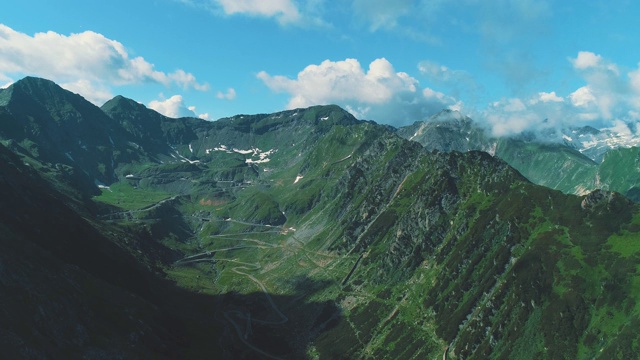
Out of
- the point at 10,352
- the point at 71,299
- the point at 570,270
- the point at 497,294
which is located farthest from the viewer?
the point at 497,294

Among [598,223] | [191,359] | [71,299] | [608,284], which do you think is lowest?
[191,359]

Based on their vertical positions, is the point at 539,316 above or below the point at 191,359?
above

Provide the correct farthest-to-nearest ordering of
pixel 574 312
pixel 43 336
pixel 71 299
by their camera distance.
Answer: pixel 574 312 < pixel 71 299 < pixel 43 336

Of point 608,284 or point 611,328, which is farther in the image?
point 608,284

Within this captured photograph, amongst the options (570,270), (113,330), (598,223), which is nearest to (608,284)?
(570,270)

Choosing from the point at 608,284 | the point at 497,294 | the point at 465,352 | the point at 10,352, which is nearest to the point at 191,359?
the point at 10,352

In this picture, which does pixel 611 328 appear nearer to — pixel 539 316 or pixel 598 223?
pixel 539 316

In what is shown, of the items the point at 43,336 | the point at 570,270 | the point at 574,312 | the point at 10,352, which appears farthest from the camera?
the point at 570,270

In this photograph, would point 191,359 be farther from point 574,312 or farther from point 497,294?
point 574,312

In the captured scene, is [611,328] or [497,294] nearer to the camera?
[611,328]
